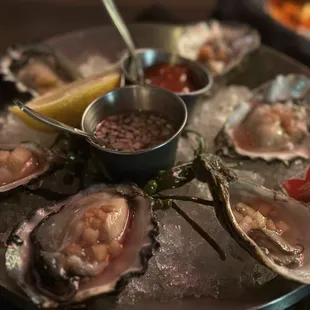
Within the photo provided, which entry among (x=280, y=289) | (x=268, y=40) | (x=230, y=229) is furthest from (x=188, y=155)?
(x=268, y=40)

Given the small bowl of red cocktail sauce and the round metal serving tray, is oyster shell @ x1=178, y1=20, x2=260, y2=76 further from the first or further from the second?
the small bowl of red cocktail sauce

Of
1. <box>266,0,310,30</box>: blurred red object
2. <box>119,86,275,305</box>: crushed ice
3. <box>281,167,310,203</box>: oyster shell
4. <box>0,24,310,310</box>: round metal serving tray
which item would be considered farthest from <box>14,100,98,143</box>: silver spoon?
<box>266,0,310,30</box>: blurred red object

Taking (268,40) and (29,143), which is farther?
(268,40)

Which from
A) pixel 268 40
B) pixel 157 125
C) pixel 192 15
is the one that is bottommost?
pixel 192 15

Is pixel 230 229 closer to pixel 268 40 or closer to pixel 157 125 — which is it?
pixel 157 125

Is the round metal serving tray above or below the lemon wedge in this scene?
below

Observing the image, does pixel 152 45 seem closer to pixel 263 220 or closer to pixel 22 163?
pixel 22 163

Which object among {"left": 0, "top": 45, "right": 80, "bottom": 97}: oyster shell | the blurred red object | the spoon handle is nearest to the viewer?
the spoon handle
